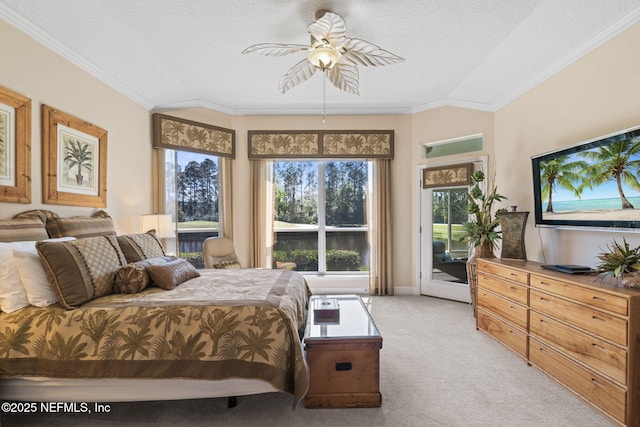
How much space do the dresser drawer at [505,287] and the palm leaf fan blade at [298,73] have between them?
2649 millimetres

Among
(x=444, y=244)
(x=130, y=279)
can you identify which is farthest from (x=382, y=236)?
(x=130, y=279)

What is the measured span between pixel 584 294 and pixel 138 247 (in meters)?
3.43

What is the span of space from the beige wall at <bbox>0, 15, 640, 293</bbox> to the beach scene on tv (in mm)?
221

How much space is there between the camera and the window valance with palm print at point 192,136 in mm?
4375

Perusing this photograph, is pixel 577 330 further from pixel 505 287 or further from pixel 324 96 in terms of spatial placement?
pixel 324 96

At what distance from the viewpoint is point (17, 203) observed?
250 cm

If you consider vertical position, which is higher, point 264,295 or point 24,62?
point 24,62

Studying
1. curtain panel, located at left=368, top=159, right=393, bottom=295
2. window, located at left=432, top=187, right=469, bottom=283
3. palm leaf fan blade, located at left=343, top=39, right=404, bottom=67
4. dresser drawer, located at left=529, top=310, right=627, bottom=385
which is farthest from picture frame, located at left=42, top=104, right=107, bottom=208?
window, located at left=432, top=187, right=469, bottom=283

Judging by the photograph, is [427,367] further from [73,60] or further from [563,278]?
[73,60]

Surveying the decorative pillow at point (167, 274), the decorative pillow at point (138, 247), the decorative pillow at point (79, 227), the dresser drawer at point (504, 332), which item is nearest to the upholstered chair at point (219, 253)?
the decorative pillow at point (138, 247)

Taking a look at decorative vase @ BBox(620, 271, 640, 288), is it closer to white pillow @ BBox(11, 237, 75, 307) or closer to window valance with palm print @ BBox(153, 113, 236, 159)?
white pillow @ BBox(11, 237, 75, 307)

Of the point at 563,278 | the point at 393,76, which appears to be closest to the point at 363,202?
the point at 393,76

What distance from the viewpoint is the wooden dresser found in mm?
1863

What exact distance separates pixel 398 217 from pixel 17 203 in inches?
173
